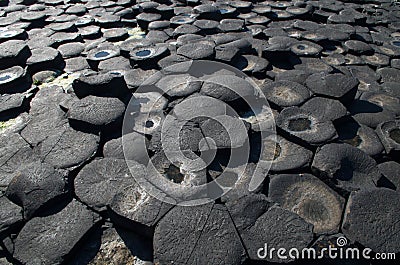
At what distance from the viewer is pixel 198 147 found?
2.69 meters

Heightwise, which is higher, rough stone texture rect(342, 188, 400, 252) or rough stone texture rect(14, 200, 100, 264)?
rough stone texture rect(342, 188, 400, 252)

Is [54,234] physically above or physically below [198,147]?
below

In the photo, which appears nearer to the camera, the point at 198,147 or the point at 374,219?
the point at 374,219

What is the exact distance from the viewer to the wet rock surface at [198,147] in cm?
216

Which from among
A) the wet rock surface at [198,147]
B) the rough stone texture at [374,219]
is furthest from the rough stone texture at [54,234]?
the rough stone texture at [374,219]

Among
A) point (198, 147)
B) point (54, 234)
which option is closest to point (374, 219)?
point (198, 147)

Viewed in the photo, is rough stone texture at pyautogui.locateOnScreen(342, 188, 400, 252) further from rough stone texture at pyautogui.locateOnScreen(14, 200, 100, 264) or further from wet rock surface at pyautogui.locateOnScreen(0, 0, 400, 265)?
rough stone texture at pyautogui.locateOnScreen(14, 200, 100, 264)

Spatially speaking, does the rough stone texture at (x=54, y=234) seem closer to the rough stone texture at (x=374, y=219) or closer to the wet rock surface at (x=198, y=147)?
the wet rock surface at (x=198, y=147)

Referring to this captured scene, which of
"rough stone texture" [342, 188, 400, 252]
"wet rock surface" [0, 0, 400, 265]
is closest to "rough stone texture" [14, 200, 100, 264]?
"wet rock surface" [0, 0, 400, 265]

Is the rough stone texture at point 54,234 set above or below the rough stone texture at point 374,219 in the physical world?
below

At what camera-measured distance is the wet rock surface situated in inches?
84.9

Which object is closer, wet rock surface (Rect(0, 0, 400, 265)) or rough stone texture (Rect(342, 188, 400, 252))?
rough stone texture (Rect(342, 188, 400, 252))

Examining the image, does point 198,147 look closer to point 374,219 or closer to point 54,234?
point 54,234

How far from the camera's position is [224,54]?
4.09 meters
